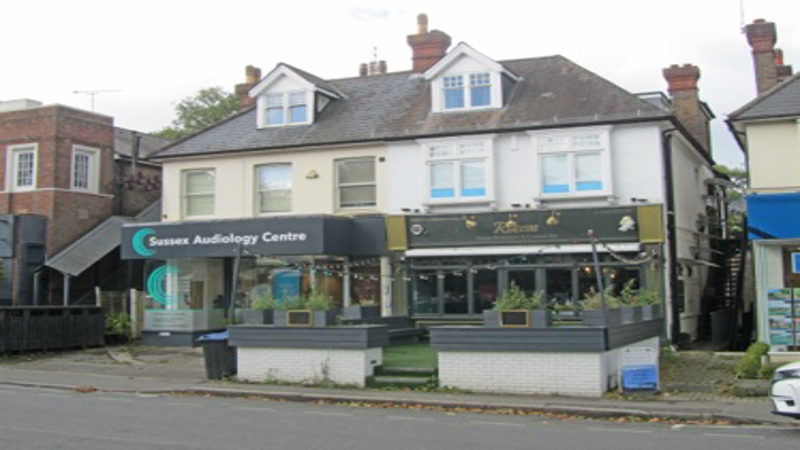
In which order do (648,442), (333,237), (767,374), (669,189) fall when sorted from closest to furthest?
1. (648,442)
2. (767,374)
3. (669,189)
4. (333,237)

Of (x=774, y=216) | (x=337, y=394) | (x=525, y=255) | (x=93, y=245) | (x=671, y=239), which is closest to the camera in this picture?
(x=337, y=394)

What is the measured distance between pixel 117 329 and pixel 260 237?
6.16m

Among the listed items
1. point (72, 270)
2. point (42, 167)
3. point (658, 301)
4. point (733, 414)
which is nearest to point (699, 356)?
point (658, 301)

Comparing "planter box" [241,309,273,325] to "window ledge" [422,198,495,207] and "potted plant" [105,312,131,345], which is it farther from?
"potted plant" [105,312,131,345]

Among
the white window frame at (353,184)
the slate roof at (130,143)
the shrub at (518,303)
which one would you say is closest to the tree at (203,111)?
the slate roof at (130,143)

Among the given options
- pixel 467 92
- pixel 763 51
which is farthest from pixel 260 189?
pixel 763 51

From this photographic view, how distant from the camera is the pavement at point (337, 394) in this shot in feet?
39.5

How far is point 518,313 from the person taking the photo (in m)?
14.3

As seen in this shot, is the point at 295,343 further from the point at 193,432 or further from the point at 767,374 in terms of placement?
the point at 767,374

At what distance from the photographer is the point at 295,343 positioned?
16.0m

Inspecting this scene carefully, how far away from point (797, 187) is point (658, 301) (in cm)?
409

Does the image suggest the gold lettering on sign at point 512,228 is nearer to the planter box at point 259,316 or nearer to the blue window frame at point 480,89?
the blue window frame at point 480,89

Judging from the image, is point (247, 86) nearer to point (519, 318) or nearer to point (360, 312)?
point (360, 312)

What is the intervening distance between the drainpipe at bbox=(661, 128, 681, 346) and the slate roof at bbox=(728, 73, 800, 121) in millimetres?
2320
